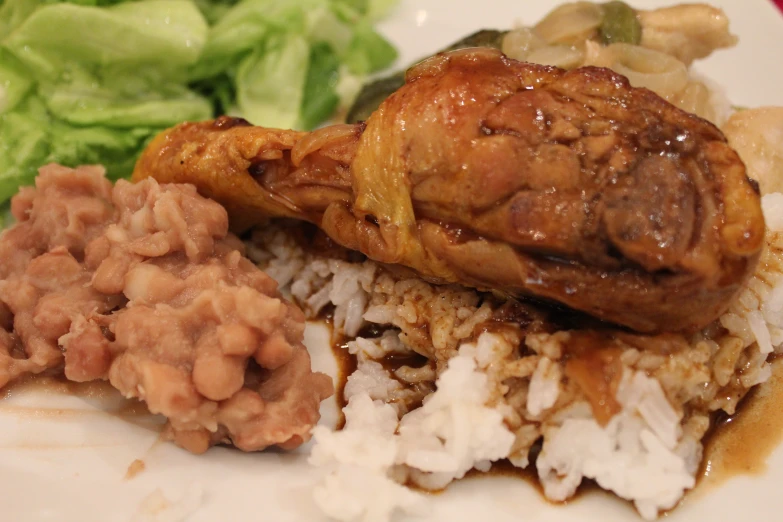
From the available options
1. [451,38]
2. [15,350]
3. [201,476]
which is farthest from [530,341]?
[451,38]

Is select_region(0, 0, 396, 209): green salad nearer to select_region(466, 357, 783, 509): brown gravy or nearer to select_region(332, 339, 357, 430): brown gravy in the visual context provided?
select_region(332, 339, 357, 430): brown gravy

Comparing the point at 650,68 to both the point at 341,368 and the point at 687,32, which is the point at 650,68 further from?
the point at 341,368

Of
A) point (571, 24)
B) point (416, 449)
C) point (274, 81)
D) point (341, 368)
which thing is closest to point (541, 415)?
point (416, 449)

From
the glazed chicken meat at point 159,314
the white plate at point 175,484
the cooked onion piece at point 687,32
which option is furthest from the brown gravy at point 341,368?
the cooked onion piece at point 687,32

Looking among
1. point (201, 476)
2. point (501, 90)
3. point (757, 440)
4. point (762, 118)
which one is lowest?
point (201, 476)

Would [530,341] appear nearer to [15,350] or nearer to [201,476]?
[201,476]
